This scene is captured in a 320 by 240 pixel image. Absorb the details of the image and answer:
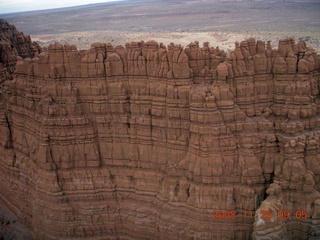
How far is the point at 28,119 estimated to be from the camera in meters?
19.5

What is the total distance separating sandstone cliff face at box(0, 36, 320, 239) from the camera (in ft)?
49.6

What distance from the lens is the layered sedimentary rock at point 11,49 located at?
94.8ft

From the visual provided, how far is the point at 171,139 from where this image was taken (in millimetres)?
16562

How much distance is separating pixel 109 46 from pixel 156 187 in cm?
675

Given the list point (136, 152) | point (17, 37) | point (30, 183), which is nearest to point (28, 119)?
point (30, 183)

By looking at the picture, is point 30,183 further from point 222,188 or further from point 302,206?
point 302,206
